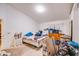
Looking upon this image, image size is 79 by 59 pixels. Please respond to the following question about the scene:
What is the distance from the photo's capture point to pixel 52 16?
6.39 feet

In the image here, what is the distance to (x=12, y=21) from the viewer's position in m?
1.93

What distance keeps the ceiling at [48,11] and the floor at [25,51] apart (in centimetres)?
39

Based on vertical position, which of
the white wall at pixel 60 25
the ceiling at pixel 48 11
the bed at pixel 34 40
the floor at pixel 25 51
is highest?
the ceiling at pixel 48 11

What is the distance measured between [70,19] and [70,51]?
0.43 meters

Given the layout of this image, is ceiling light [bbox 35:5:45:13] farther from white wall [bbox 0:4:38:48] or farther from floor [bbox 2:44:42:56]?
floor [bbox 2:44:42:56]

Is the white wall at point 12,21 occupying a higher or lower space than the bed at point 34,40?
higher

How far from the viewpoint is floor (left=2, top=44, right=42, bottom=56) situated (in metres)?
1.93

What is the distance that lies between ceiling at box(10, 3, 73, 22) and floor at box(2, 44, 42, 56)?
15.4 inches

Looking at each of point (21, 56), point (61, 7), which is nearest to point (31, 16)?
point (61, 7)

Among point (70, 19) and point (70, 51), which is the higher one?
point (70, 19)

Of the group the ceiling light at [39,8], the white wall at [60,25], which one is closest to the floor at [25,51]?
the white wall at [60,25]

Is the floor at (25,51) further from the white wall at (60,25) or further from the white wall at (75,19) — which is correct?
the white wall at (75,19)

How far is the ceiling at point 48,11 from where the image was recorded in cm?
194

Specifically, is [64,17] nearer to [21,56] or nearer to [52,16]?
[52,16]
